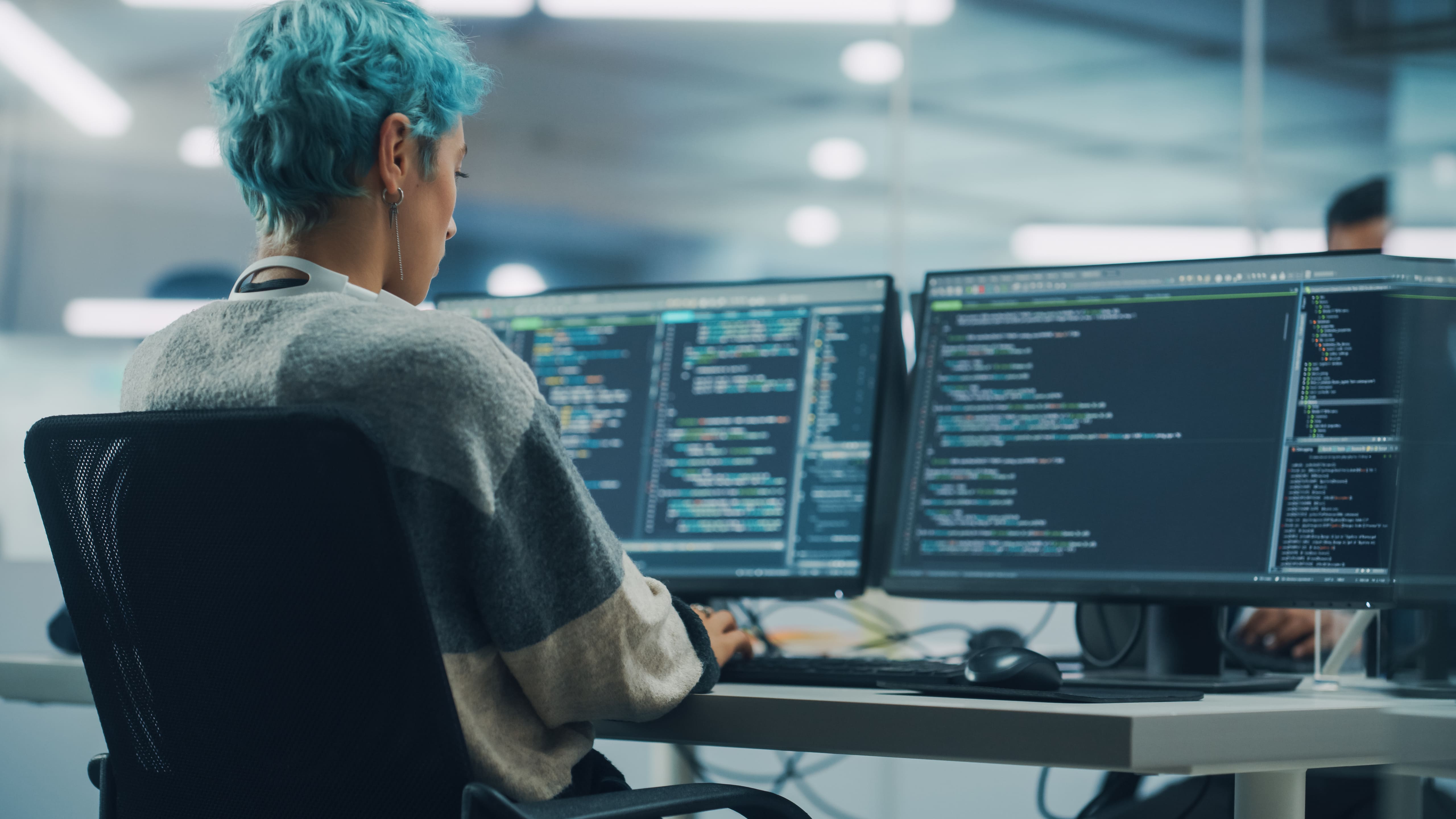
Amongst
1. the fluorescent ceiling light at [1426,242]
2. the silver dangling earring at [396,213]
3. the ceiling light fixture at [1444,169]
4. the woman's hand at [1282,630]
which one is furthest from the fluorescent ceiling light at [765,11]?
the ceiling light fixture at [1444,169]

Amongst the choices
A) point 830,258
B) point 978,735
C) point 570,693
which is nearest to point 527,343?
point 570,693

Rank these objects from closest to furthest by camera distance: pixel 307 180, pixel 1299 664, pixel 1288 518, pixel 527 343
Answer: pixel 307 180, pixel 1288 518, pixel 1299 664, pixel 527 343

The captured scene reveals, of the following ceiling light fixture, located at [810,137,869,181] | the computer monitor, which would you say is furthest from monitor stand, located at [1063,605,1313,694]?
ceiling light fixture, located at [810,137,869,181]

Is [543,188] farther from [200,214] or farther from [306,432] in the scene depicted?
[306,432]

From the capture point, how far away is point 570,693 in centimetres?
87

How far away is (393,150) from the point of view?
1.02m

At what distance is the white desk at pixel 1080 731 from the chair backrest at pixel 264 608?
266 millimetres

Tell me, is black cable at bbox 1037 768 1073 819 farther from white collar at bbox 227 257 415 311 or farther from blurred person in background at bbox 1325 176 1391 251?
white collar at bbox 227 257 415 311

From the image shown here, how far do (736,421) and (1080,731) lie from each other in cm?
71

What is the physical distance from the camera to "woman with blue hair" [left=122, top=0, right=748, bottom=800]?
81 centimetres

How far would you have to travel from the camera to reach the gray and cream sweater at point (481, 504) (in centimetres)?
80

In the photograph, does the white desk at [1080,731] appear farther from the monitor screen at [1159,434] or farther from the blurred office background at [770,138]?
the blurred office background at [770,138]

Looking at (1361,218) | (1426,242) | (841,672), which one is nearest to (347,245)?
(841,672)

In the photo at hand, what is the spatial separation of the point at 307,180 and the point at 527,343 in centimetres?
58
